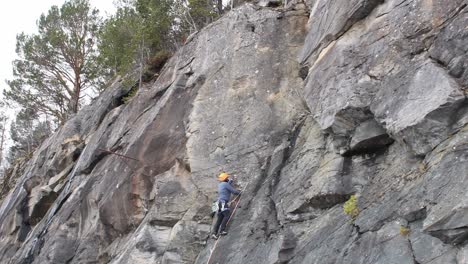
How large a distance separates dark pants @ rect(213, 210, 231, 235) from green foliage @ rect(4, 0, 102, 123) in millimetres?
21074

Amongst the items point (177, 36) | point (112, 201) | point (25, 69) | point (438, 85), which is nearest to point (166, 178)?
point (112, 201)

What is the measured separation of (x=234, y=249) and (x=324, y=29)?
6736 mm

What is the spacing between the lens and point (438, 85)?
10359 millimetres

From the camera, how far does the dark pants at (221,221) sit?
46.8 ft

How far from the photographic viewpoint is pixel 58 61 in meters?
34.2

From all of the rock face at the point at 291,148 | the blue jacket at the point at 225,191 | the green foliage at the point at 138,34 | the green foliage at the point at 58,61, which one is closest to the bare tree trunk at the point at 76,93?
the green foliage at the point at 58,61

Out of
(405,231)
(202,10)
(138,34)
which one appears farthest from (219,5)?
(405,231)

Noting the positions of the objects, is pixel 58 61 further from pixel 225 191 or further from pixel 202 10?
pixel 225 191

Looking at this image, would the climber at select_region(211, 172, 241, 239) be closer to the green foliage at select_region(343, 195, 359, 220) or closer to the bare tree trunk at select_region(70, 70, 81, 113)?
the green foliage at select_region(343, 195, 359, 220)

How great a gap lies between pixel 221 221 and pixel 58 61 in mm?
23677

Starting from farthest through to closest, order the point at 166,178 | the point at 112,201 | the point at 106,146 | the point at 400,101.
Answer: the point at 106,146 < the point at 112,201 < the point at 166,178 < the point at 400,101

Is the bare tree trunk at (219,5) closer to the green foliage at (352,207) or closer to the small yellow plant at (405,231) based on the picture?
the green foliage at (352,207)

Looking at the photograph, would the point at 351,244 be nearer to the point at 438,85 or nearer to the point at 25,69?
the point at 438,85

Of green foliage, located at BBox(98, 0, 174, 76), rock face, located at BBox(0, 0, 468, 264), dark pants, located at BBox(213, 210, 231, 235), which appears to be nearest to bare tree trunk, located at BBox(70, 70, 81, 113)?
green foliage, located at BBox(98, 0, 174, 76)
